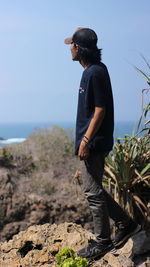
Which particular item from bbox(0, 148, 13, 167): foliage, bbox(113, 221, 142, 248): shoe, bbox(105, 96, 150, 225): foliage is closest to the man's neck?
bbox(105, 96, 150, 225): foliage

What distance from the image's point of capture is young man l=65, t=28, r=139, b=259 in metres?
5.52

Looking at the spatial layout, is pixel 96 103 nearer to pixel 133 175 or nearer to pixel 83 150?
pixel 83 150

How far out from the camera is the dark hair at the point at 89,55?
18.7 ft

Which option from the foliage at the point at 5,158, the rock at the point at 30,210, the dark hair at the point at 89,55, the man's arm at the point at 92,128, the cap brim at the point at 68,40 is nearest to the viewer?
the man's arm at the point at 92,128

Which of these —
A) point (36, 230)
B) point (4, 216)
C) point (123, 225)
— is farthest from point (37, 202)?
point (123, 225)

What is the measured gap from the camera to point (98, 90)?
18.0 ft

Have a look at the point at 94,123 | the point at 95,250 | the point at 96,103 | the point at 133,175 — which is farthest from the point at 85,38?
the point at 95,250

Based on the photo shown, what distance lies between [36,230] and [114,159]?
4.69ft

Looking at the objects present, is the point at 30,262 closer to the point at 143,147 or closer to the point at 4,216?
the point at 143,147

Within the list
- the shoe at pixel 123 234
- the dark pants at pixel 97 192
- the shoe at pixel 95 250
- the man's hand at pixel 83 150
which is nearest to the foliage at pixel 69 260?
Answer: the shoe at pixel 95 250

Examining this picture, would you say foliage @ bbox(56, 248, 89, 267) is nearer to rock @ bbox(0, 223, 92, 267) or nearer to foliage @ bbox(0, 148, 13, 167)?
rock @ bbox(0, 223, 92, 267)

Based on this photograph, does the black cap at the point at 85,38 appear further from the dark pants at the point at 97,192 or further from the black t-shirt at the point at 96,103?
the dark pants at the point at 97,192

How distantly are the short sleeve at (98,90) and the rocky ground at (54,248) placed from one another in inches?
69.4

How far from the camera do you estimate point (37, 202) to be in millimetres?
9727
